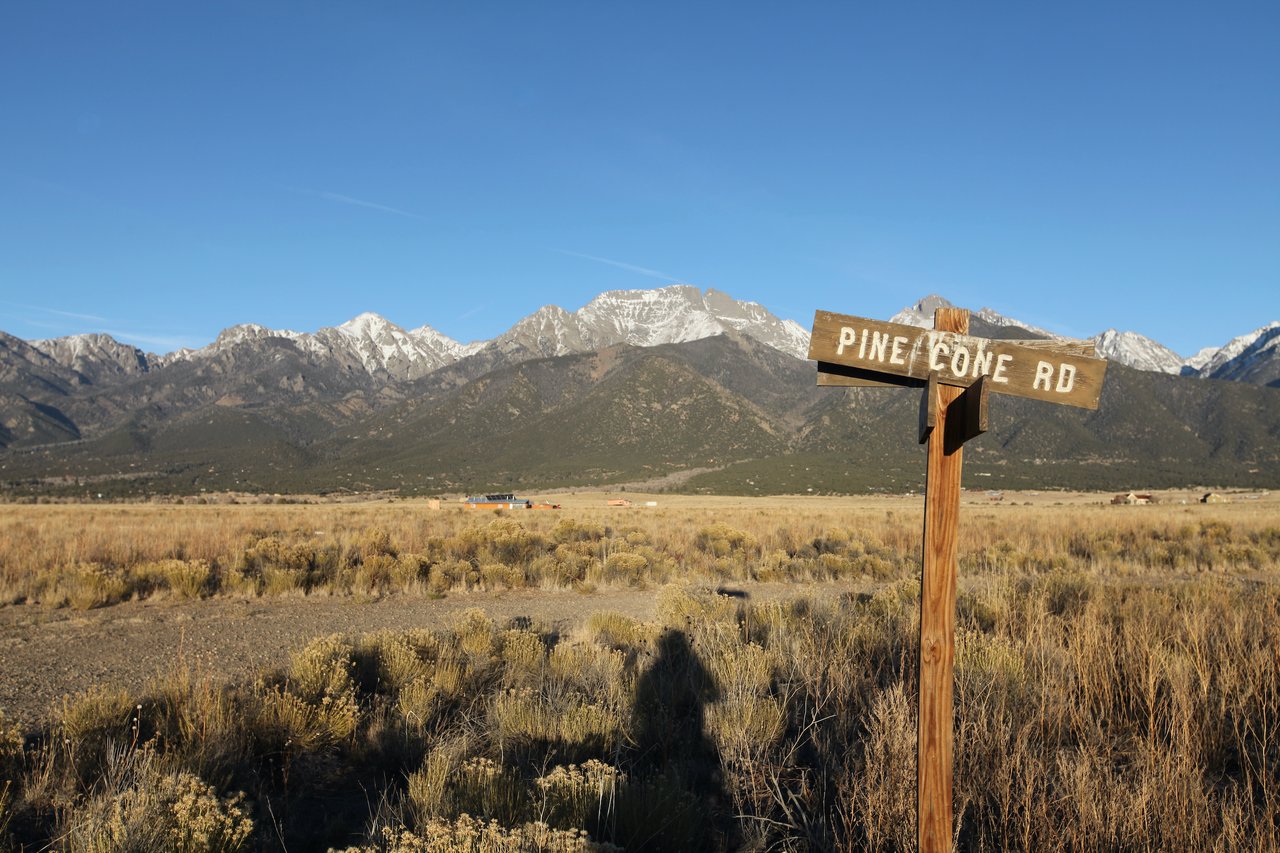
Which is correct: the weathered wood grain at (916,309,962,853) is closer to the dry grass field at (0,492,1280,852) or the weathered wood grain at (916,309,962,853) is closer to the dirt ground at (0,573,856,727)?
the dry grass field at (0,492,1280,852)

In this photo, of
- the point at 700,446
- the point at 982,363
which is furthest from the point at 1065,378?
the point at 700,446

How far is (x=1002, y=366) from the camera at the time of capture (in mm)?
3102

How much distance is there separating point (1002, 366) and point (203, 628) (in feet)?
32.9

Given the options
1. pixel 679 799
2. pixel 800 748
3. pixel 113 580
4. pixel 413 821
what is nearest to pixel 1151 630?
pixel 800 748

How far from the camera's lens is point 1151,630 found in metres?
6.47

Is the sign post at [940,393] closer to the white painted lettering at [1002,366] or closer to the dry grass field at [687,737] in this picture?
the white painted lettering at [1002,366]

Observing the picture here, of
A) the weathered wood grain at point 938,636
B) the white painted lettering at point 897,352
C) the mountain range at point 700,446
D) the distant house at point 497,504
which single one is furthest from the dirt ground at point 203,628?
the mountain range at point 700,446

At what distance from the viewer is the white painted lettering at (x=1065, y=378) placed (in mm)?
3102

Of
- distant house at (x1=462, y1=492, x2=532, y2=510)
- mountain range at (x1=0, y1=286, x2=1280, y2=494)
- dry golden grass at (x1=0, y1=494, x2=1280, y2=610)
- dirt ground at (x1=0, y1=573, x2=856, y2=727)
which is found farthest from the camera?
mountain range at (x1=0, y1=286, x2=1280, y2=494)

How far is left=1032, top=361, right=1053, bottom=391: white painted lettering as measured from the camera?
3105 millimetres

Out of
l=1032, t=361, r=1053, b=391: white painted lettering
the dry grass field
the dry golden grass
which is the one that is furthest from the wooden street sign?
the dry golden grass

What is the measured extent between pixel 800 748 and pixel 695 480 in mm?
84341

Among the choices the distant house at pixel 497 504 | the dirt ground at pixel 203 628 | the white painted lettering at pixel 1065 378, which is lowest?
the distant house at pixel 497 504

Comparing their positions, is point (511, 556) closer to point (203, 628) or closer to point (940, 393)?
point (203, 628)
